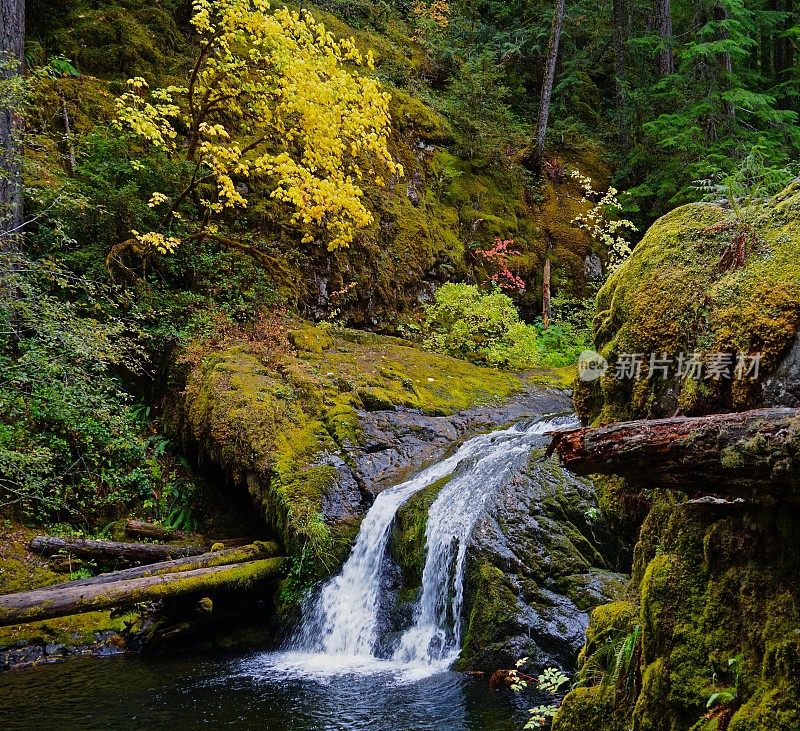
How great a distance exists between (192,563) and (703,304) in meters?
5.80

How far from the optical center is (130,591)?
5.97 metres

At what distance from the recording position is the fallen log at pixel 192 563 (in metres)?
6.28

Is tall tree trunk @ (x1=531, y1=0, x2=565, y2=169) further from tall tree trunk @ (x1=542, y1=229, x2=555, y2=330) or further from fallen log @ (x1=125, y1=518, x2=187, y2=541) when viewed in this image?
fallen log @ (x1=125, y1=518, x2=187, y2=541)

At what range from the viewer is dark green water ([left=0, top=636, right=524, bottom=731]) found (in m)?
4.66

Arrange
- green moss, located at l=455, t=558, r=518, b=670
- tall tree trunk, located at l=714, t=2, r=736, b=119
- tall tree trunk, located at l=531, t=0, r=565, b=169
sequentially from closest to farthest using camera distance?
1. green moss, located at l=455, t=558, r=518, b=670
2. tall tree trunk, located at l=714, t=2, r=736, b=119
3. tall tree trunk, located at l=531, t=0, r=565, b=169

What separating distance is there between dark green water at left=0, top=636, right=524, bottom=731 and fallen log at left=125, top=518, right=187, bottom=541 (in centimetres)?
185

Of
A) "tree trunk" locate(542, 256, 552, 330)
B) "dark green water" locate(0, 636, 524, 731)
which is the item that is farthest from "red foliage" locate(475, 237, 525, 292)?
"dark green water" locate(0, 636, 524, 731)

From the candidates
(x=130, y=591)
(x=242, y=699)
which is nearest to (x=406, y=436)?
(x=130, y=591)

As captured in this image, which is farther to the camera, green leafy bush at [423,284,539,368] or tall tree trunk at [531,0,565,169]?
tall tree trunk at [531,0,565,169]

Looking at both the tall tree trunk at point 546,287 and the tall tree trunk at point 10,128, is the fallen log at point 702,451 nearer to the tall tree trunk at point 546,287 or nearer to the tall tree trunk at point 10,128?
the tall tree trunk at point 10,128

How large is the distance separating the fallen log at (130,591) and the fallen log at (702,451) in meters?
4.96

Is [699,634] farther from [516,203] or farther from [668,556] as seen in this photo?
[516,203]

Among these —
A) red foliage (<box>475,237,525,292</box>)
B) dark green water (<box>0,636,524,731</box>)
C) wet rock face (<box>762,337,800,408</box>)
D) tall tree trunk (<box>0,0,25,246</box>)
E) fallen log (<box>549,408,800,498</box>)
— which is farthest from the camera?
red foliage (<box>475,237,525,292</box>)

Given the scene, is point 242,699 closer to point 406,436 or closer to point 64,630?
point 64,630
